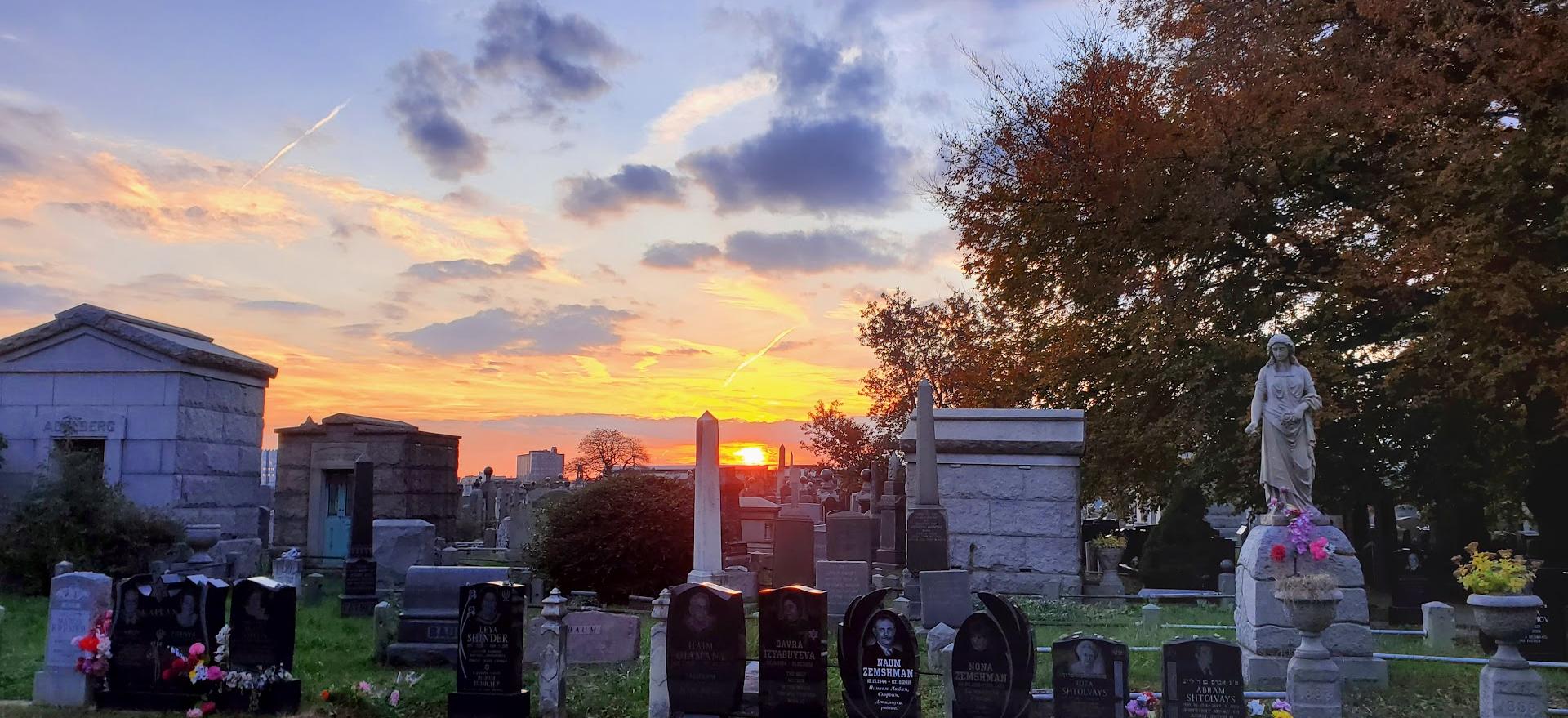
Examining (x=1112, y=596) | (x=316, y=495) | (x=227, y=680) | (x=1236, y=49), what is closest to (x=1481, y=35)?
(x=1236, y=49)

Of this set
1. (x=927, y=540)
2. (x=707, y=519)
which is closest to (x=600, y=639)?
(x=707, y=519)

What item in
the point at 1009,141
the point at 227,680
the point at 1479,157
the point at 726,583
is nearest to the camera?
the point at 227,680

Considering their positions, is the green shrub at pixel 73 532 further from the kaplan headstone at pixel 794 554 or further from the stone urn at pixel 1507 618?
the stone urn at pixel 1507 618

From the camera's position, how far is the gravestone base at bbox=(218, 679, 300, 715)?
8.91 m

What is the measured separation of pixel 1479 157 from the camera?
1361 centimetres

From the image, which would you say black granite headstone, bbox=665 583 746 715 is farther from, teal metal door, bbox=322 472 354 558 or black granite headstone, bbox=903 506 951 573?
teal metal door, bbox=322 472 354 558

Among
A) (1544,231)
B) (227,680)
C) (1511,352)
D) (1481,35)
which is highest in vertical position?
(1481,35)

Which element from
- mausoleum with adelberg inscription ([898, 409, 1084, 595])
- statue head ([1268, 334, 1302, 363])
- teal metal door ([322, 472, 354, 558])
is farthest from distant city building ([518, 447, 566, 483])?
statue head ([1268, 334, 1302, 363])

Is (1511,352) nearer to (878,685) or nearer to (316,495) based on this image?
(878,685)

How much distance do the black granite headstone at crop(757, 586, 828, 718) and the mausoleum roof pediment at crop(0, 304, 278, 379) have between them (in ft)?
40.4

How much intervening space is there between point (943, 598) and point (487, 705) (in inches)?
216

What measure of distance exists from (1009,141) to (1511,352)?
8972mm

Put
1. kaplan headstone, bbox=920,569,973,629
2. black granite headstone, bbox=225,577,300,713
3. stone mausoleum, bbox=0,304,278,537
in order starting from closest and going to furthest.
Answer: black granite headstone, bbox=225,577,300,713
kaplan headstone, bbox=920,569,973,629
stone mausoleum, bbox=0,304,278,537

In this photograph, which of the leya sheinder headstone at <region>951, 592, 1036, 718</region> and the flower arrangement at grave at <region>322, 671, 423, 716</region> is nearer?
the leya sheinder headstone at <region>951, 592, 1036, 718</region>
